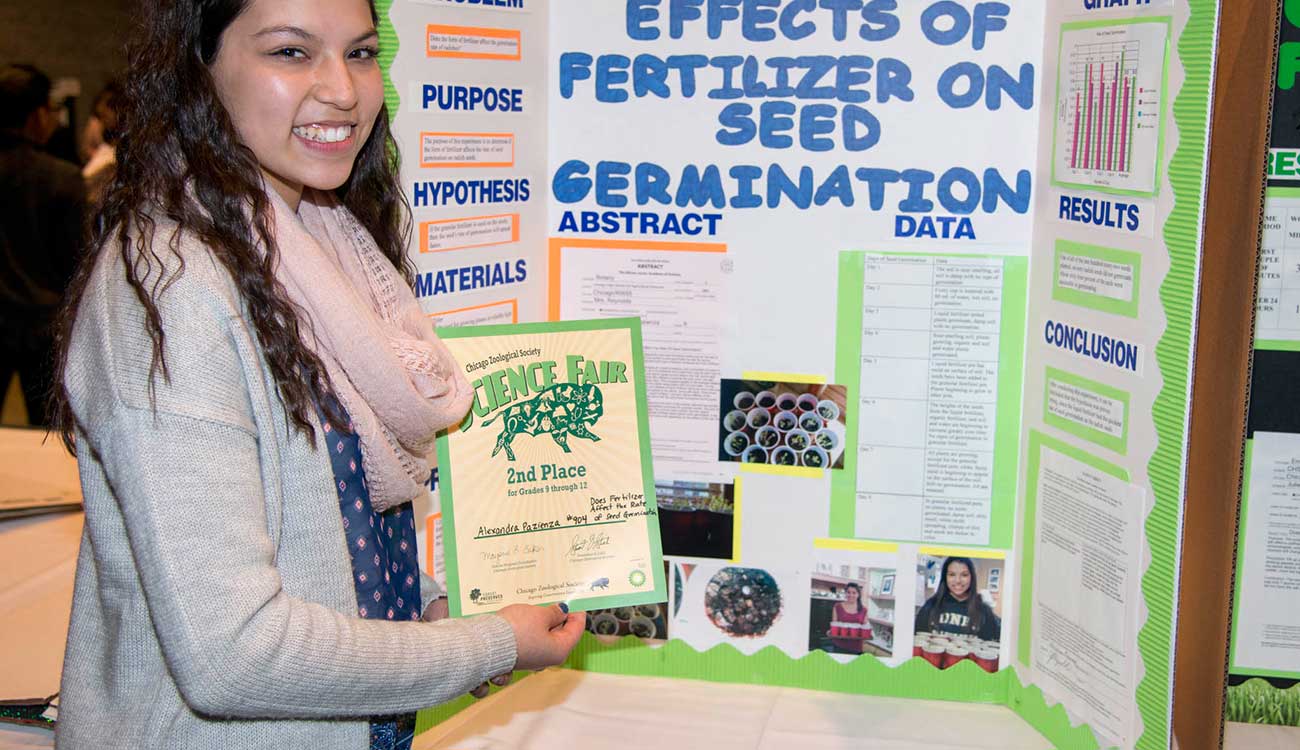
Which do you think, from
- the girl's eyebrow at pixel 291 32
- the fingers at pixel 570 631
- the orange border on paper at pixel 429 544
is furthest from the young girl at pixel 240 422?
the orange border on paper at pixel 429 544

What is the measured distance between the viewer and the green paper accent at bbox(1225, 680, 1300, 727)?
2354 millimetres

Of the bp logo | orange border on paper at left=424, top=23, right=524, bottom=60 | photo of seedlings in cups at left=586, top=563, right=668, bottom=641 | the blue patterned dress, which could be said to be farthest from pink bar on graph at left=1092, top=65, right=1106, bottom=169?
the blue patterned dress

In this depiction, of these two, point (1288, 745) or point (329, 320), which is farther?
point (1288, 745)

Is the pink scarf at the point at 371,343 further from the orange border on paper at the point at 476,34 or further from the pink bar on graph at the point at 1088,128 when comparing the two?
the pink bar on graph at the point at 1088,128

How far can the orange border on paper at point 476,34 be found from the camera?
6.92 feet

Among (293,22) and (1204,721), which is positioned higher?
(293,22)

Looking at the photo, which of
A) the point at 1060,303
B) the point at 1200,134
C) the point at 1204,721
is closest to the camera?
the point at 1200,134

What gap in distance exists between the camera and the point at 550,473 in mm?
1930

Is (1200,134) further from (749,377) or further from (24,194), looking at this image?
(24,194)

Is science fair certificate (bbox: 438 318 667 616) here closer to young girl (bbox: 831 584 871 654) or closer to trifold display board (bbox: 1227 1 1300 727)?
young girl (bbox: 831 584 871 654)

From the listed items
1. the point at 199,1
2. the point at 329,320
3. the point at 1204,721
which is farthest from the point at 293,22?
the point at 1204,721

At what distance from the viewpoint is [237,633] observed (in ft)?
3.92

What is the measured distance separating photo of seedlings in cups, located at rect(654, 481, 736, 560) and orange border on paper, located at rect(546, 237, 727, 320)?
1.44 ft

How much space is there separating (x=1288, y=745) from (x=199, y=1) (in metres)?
2.22
